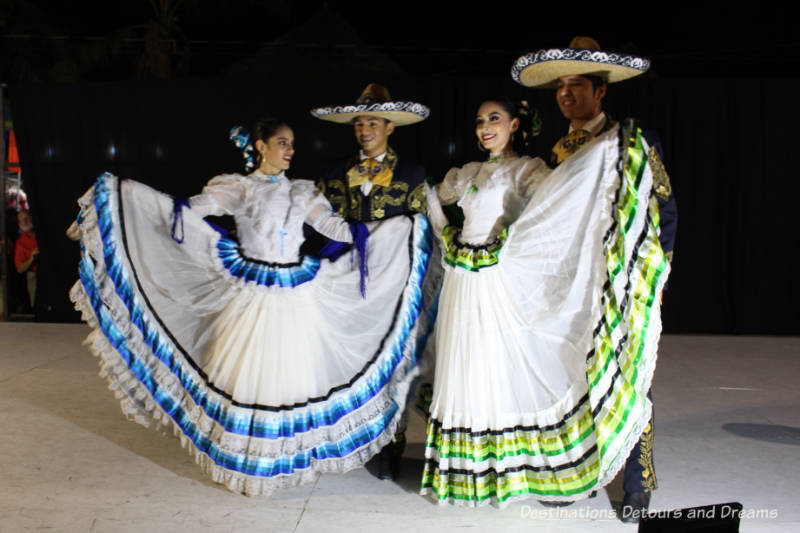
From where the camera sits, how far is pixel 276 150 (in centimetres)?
314

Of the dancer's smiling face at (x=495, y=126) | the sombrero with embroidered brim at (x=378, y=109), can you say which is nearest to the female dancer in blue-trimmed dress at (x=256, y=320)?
the sombrero with embroidered brim at (x=378, y=109)

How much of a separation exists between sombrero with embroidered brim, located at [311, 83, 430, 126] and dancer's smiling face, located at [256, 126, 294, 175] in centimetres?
22

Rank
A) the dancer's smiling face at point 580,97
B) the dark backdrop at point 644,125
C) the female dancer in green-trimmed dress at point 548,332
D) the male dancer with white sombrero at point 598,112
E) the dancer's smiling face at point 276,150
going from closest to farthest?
the female dancer in green-trimmed dress at point 548,332, the male dancer with white sombrero at point 598,112, the dancer's smiling face at point 580,97, the dancer's smiling face at point 276,150, the dark backdrop at point 644,125

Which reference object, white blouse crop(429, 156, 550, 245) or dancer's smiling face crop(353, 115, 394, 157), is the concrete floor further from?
dancer's smiling face crop(353, 115, 394, 157)

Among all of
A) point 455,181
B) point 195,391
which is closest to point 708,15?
point 455,181

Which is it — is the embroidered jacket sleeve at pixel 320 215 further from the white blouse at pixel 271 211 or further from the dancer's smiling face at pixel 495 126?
the dancer's smiling face at pixel 495 126

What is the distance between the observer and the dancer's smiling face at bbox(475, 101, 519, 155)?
9.52 feet

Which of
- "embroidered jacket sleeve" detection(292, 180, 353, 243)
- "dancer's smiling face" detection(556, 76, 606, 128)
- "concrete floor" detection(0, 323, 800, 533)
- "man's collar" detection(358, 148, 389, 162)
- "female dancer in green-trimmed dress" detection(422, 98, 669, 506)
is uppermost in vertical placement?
"dancer's smiling face" detection(556, 76, 606, 128)

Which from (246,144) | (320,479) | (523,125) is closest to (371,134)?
(246,144)

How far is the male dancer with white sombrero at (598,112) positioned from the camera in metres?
2.70

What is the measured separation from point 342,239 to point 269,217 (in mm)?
303

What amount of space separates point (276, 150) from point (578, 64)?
1200 mm

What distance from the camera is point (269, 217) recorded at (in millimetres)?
3070

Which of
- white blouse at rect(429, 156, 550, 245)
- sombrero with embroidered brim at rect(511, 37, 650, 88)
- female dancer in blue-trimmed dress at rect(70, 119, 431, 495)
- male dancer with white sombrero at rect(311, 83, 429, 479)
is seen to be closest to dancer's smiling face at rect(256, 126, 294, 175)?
female dancer in blue-trimmed dress at rect(70, 119, 431, 495)
